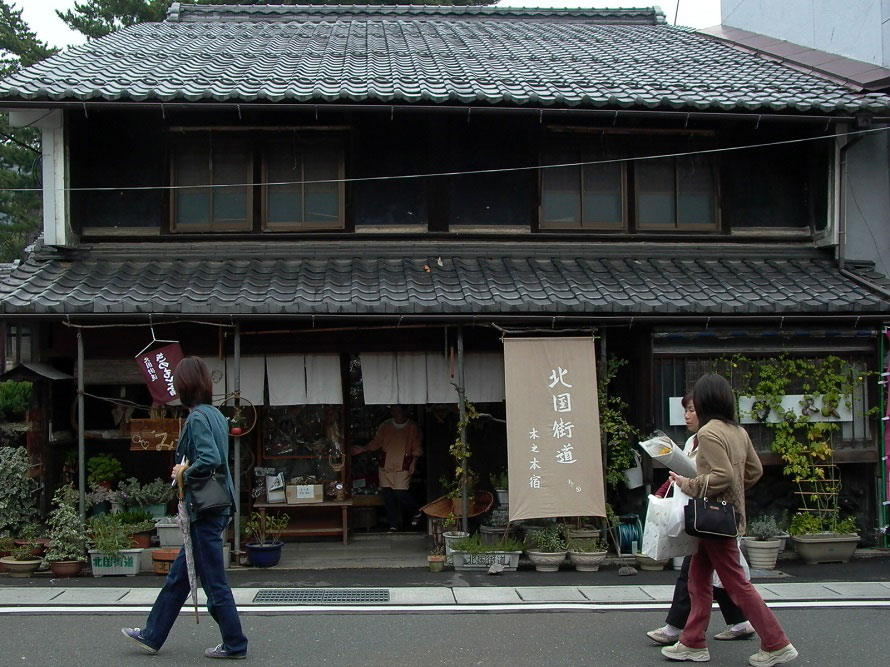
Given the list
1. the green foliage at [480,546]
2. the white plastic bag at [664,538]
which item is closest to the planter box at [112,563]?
the green foliage at [480,546]

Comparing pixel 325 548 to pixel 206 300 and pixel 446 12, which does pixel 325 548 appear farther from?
pixel 446 12

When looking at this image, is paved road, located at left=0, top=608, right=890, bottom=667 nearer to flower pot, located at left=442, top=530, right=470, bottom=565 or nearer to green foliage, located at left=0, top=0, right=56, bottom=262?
flower pot, located at left=442, top=530, right=470, bottom=565

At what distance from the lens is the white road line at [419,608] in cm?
830

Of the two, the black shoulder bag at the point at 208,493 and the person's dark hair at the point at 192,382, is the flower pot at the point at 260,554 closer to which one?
the black shoulder bag at the point at 208,493

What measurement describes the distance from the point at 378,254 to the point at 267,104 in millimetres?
2397

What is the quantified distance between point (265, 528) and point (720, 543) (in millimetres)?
6442

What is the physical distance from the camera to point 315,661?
22.1 ft

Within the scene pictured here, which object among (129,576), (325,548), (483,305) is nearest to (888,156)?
(483,305)

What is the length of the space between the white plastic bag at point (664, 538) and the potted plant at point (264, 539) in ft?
17.5

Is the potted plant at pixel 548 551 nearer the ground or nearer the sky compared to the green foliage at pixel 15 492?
nearer the ground

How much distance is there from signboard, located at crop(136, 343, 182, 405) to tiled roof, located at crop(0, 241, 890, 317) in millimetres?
534

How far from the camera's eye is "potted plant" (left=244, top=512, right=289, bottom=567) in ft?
34.5

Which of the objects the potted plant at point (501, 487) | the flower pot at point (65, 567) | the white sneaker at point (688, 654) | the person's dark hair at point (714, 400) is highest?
the person's dark hair at point (714, 400)

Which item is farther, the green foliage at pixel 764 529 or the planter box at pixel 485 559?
the green foliage at pixel 764 529
